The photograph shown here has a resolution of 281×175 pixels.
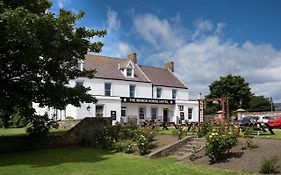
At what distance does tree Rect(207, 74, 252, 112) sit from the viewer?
2534 inches

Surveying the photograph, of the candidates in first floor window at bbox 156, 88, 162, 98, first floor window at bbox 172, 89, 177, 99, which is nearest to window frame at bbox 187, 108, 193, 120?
first floor window at bbox 172, 89, 177, 99

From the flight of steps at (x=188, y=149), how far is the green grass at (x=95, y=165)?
2.36ft

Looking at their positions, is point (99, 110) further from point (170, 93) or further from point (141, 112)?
point (170, 93)

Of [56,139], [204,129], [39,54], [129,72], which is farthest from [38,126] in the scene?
[129,72]

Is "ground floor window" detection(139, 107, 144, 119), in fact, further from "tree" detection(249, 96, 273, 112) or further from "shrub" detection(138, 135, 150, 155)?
"tree" detection(249, 96, 273, 112)

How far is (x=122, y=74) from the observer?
46.7 m

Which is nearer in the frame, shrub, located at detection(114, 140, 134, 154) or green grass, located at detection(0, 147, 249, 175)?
green grass, located at detection(0, 147, 249, 175)

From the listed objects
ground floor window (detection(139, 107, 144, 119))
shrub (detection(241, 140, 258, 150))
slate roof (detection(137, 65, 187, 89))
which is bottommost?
shrub (detection(241, 140, 258, 150))

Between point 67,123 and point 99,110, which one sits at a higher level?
point 99,110

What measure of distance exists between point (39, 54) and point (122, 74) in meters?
28.9

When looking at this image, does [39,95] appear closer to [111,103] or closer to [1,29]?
[1,29]

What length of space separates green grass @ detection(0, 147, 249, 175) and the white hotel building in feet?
68.8

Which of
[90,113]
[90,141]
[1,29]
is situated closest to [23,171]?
[1,29]

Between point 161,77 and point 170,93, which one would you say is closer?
point 170,93
